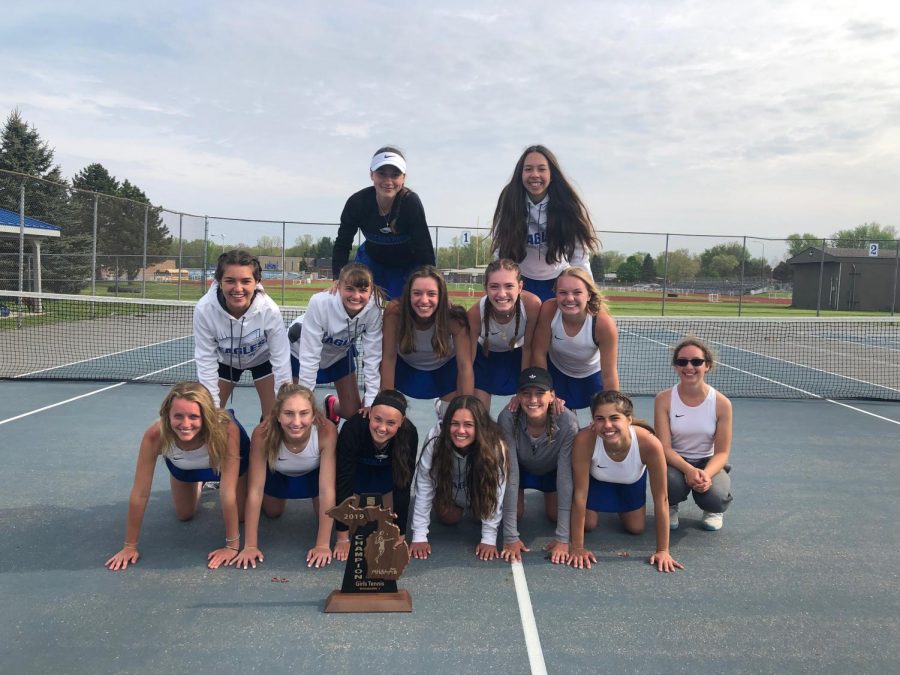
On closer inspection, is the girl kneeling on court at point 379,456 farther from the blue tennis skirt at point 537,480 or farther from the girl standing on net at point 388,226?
the girl standing on net at point 388,226

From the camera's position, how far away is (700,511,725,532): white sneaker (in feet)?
12.2

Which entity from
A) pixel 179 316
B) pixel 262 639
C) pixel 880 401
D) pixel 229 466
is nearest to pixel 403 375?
pixel 229 466

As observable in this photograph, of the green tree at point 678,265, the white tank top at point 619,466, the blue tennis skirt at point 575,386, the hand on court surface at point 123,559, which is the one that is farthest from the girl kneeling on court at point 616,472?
the green tree at point 678,265

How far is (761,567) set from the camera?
3.24 meters

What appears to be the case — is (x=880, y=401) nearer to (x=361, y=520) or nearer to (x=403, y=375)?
(x=403, y=375)

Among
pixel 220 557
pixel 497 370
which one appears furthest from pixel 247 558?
pixel 497 370

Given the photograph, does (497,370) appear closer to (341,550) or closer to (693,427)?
(693,427)

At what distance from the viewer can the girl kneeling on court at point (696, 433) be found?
3.65 meters

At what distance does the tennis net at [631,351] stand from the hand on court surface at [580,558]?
497 cm

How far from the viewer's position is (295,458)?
11.1 ft

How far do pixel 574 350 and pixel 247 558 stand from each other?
2056mm

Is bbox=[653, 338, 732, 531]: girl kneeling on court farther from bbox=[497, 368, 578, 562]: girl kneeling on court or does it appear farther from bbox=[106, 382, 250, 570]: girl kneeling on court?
bbox=[106, 382, 250, 570]: girl kneeling on court

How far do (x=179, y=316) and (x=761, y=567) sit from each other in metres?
17.2

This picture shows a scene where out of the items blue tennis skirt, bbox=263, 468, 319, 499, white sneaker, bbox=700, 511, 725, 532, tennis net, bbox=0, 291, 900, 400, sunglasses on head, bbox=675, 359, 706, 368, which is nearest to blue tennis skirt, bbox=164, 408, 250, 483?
blue tennis skirt, bbox=263, 468, 319, 499
